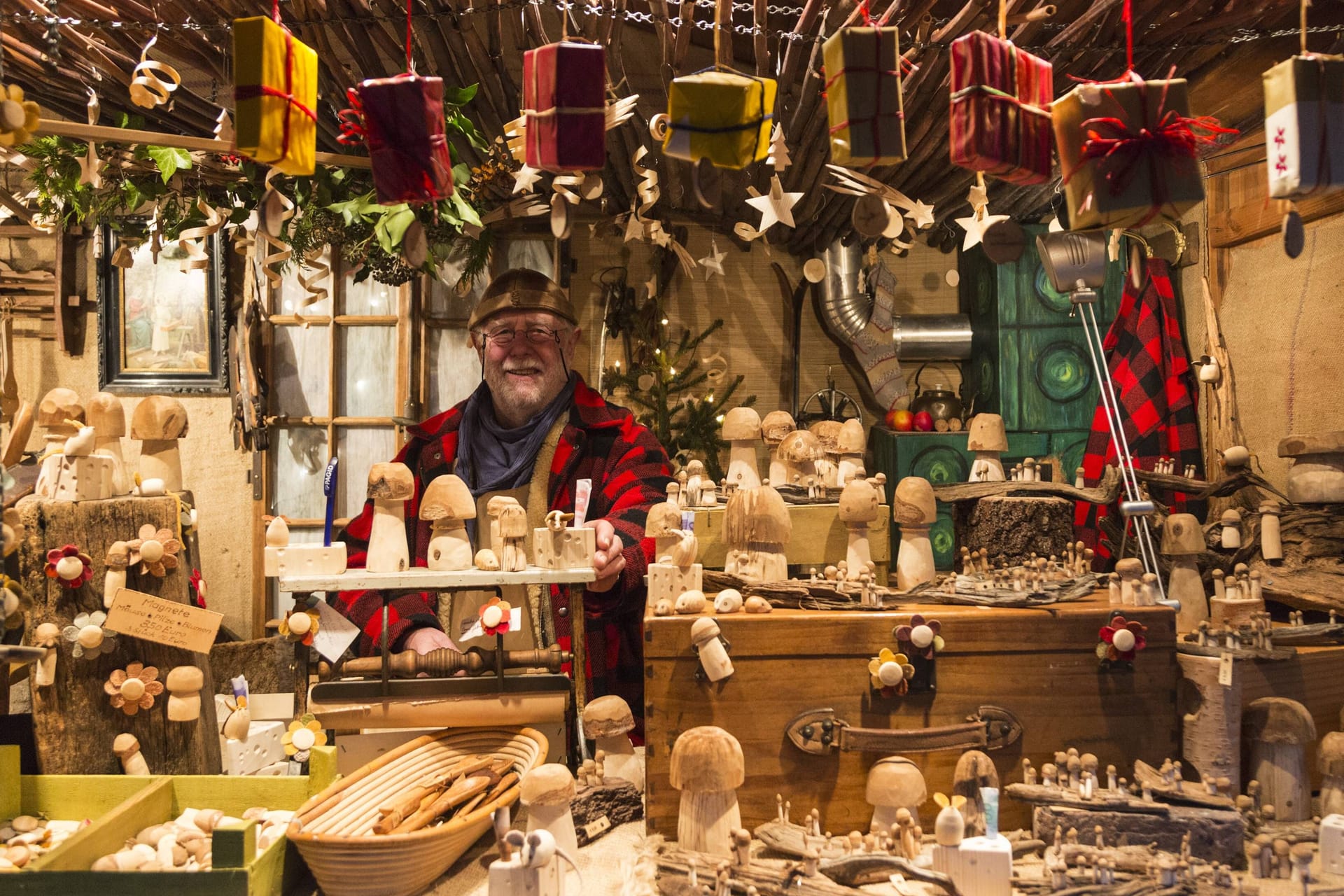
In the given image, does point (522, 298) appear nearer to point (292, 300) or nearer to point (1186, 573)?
point (292, 300)

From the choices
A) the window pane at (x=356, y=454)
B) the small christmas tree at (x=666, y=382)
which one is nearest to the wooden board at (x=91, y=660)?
the window pane at (x=356, y=454)

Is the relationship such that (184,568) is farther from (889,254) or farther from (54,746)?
(889,254)

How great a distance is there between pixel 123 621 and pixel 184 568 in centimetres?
27

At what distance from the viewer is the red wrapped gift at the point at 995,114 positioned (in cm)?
222

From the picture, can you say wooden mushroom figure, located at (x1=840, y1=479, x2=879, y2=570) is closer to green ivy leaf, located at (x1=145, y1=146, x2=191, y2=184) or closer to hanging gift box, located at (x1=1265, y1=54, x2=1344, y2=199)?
hanging gift box, located at (x1=1265, y1=54, x2=1344, y2=199)

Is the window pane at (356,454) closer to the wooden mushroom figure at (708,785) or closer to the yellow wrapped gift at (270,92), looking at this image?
the yellow wrapped gift at (270,92)

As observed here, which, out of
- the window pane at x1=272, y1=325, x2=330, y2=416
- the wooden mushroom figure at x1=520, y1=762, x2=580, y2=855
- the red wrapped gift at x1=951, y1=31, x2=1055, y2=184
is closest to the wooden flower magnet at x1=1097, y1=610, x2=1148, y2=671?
the red wrapped gift at x1=951, y1=31, x2=1055, y2=184

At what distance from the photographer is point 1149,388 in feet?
15.1

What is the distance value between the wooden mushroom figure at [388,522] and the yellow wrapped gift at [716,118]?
1452mm

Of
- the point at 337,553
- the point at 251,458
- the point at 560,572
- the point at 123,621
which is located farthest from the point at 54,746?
the point at 251,458

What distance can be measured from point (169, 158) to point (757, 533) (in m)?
2.61

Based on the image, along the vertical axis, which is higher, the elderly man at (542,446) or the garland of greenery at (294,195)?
the garland of greenery at (294,195)

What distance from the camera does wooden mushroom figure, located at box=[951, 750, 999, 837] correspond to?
2465 millimetres

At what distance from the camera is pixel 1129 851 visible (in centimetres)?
242
